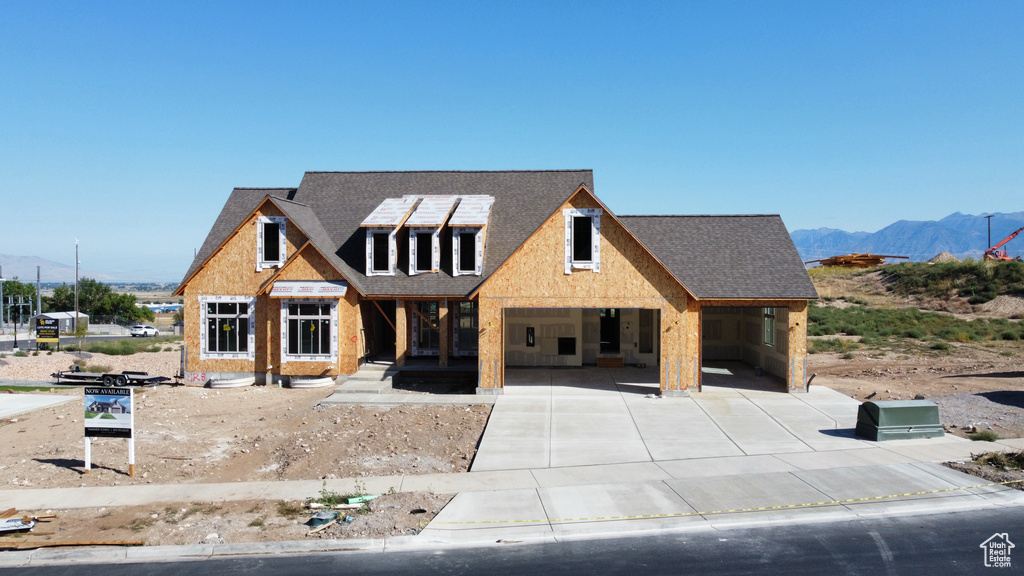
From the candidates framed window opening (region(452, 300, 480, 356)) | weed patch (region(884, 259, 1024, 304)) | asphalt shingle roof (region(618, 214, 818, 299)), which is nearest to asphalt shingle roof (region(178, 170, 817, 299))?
asphalt shingle roof (region(618, 214, 818, 299))

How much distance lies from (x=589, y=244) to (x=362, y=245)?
1000cm

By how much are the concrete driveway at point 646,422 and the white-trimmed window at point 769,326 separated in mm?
1680

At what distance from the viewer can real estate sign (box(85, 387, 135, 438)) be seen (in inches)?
531

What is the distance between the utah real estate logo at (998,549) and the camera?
28.9ft

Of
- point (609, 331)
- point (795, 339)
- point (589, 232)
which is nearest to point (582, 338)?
point (609, 331)

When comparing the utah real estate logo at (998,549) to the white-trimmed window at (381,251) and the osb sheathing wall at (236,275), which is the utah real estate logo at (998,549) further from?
the osb sheathing wall at (236,275)

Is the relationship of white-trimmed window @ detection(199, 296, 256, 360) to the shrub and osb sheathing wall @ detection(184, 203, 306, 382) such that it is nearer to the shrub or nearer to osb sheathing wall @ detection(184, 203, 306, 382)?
osb sheathing wall @ detection(184, 203, 306, 382)

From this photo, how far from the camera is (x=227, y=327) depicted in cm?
2362

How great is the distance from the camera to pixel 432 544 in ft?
31.9

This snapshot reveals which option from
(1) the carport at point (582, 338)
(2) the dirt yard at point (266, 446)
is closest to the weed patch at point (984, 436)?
(2) the dirt yard at point (266, 446)

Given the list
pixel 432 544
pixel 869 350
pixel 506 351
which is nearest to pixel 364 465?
pixel 432 544

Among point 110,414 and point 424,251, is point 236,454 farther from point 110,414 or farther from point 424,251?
point 424,251

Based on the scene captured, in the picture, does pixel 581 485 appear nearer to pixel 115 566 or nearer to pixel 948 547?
pixel 948 547

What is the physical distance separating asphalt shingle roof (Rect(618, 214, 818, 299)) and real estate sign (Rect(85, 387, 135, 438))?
16.5 metres
